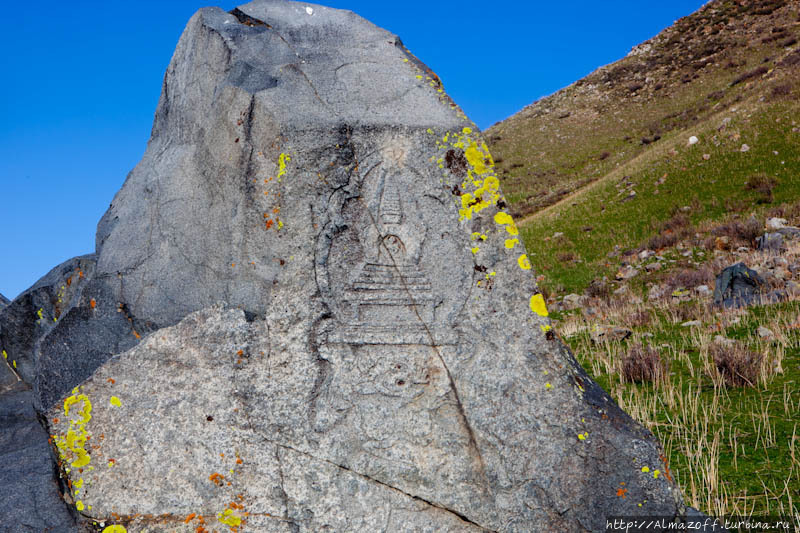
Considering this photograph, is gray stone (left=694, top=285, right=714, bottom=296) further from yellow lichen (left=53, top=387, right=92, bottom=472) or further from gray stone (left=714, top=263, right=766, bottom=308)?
yellow lichen (left=53, top=387, right=92, bottom=472)

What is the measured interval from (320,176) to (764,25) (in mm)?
35079

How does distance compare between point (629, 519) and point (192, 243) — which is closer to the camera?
point (629, 519)

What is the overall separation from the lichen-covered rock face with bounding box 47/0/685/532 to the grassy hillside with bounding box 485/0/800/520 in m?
1.41

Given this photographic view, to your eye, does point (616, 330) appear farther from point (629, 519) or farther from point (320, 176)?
point (320, 176)

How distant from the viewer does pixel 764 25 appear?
30.8 metres

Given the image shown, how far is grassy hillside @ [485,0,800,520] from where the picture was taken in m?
4.87

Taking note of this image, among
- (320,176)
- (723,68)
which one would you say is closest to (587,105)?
(723,68)

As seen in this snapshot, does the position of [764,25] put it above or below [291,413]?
above

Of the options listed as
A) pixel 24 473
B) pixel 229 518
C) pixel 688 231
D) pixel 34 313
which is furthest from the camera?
pixel 688 231

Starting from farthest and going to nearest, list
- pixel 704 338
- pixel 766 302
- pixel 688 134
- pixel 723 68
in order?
1. pixel 723 68
2. pixel 688 134
3. pixel 766 302
4. pixel 704 338

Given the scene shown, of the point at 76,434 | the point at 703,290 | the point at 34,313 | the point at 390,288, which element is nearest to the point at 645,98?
the point at 703,290

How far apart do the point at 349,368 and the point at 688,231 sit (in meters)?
12.4

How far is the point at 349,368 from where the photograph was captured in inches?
131

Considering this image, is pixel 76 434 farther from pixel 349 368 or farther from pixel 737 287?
pixel 737 287
